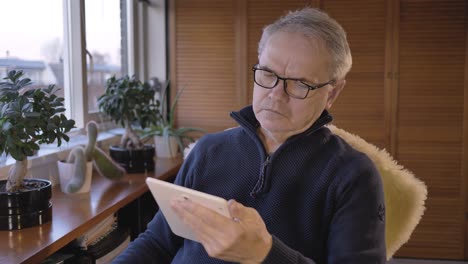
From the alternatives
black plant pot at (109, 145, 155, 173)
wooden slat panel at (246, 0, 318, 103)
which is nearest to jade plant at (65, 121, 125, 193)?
black plant pot at (109, 145, 155, 173)

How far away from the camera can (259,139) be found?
1.35 metres

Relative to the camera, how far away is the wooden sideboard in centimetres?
129

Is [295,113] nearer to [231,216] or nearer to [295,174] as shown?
[295,174]

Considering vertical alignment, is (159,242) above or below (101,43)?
below

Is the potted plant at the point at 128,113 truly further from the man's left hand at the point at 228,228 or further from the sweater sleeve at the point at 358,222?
the man's left hand at the point at 228,228

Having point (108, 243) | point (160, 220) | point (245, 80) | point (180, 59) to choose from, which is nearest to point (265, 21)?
point (245, 80)

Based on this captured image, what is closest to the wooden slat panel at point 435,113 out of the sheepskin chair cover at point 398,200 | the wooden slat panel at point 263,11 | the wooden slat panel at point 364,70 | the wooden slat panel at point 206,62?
the wooden slat panel at point 364,70

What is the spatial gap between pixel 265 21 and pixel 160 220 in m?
2.28

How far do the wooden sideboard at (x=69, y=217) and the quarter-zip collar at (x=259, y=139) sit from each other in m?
0.55

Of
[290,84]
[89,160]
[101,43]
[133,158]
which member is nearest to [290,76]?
[290,84]

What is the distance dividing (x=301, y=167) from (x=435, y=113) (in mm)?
2425

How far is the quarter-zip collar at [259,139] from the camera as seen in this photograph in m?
1.29

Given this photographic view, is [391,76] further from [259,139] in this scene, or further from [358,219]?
[358,219]

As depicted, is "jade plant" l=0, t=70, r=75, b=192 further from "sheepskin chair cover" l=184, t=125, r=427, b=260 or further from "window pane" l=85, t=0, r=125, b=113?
"window pane" l=85, t=0, r=125, b=113
